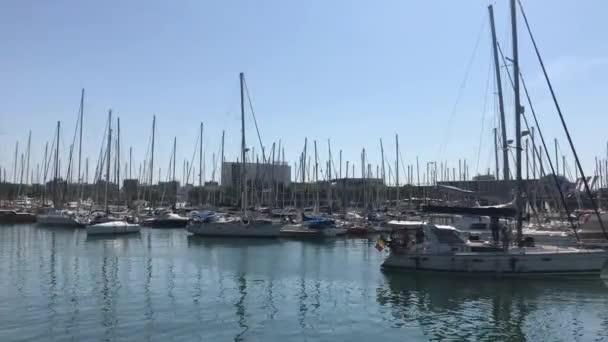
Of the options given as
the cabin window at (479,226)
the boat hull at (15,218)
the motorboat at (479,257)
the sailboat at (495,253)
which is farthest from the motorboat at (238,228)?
the boat hull at (15,218)

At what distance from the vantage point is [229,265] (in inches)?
1711

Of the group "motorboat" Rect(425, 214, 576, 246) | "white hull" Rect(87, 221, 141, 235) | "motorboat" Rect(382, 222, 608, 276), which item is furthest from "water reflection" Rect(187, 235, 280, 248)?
"motorboat" Rect(382, 222, 608, 276)

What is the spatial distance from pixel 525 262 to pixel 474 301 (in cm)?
832

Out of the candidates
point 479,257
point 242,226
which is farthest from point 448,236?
point 242,226

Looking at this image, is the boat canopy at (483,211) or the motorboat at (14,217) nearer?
the boat canopy at (483,211)

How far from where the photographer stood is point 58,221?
3479 inches

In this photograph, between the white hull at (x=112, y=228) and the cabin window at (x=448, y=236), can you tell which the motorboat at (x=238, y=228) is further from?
the cabin window at (x=448, y=236)

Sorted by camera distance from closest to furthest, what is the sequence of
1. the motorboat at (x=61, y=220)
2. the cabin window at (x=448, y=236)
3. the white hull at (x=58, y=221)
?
the cabin window at (x=448, y=236), the motorboat at (x=61, y=220), the white hull at (x=58, y=221)

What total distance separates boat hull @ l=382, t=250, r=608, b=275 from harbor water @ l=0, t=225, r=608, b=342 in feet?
2.42

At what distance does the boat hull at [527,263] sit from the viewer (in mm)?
35094

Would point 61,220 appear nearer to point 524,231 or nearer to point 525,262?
point 524,231

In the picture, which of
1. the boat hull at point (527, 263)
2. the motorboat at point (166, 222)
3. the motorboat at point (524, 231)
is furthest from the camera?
the motorboat at point (166, 222)

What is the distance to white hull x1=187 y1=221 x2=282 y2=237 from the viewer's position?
68250 mm

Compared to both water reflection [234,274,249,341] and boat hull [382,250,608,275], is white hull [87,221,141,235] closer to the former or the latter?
water reflection [234,274,249,341]
